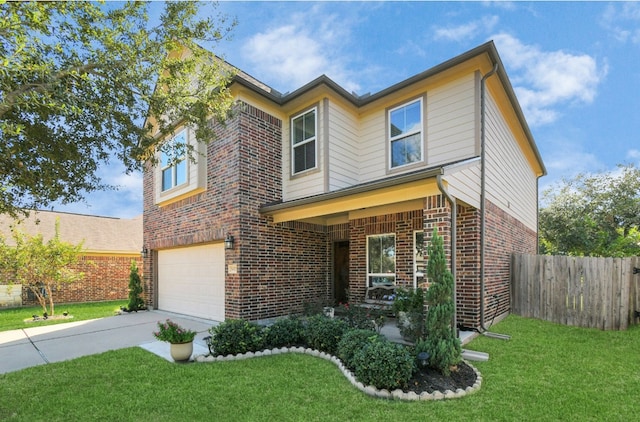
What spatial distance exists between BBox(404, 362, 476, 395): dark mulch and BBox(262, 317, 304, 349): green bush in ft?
8.11

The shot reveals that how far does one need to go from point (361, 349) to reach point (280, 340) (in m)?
1.92

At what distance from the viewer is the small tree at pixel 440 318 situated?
4586mm

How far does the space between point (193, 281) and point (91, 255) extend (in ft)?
34.9

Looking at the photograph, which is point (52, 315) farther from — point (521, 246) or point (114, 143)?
point (521, 246)

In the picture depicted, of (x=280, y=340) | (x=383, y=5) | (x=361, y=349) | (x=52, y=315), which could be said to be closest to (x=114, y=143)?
(x=280, y=340)

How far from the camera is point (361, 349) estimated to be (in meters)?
4.89

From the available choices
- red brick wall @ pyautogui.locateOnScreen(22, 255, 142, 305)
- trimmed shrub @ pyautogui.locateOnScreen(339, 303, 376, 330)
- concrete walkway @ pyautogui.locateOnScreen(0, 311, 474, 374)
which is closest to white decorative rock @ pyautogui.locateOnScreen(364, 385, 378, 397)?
trimmed shrub @ pyautogui.locateOnScreen(339, 303, 376, 330)

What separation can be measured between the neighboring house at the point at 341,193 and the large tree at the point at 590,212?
37.5 ft

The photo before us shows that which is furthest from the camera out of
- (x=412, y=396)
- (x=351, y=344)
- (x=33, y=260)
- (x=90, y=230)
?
(x=90, y=230)

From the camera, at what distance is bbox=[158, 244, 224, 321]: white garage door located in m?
9.15

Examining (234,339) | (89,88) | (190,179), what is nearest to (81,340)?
(234,339)

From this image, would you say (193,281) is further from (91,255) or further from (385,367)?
(91,255)

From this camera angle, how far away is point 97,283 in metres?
17.3

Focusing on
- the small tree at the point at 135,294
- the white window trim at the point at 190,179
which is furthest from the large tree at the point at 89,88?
the small tree at the point at 135,294
